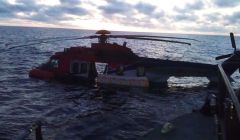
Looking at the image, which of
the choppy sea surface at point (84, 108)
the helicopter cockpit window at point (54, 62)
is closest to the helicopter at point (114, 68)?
the helicopter cockpit window at point (54, 62)

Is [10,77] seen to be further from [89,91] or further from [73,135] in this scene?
[73,135]

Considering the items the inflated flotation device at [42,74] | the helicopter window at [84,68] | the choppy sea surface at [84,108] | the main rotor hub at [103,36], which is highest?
the main rotor hub at [103,36]

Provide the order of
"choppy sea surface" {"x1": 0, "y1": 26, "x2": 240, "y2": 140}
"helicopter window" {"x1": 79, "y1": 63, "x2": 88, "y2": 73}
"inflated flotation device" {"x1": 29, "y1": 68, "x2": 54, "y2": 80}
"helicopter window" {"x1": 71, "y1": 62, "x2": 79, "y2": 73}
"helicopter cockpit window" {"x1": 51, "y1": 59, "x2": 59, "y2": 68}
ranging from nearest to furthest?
"choppy sea surface" {"x1": 0, "y1": 26, "x2": 240, "y2": 140} → "helicopter window" {"x1": 79, "y1": 63, "x2": 88, "y2": 73} → "helicopter window" {"x1": 71, "y1": 62, "x2": 79, "y2": 73} → "inflated flotation device" {"x1": 29, "y1": 68, "x2": 54, "y2": 80} → "helicopter cockpit window" {"x1": 51, "y1": 59, "x2": 59, "y2": 68}

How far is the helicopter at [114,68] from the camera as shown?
33.5 metres

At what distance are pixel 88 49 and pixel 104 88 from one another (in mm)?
4861

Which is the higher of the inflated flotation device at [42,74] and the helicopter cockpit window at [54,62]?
the helicopter cockpit window at [54,62]

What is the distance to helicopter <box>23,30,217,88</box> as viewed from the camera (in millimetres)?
33469

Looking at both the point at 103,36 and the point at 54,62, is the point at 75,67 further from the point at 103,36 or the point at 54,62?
the point at 103,36

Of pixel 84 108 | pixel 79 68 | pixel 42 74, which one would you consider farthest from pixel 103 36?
pixel 84 108

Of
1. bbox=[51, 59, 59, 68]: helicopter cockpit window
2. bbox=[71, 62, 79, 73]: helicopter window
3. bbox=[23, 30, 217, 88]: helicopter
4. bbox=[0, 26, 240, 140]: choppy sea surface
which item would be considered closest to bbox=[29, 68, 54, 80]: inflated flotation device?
bbox=[23, 30, 217, 88]: helicopter

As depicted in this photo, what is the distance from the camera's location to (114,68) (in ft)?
115

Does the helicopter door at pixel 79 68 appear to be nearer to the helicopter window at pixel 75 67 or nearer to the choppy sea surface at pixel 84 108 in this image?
the helicopter window at pixel 75 67

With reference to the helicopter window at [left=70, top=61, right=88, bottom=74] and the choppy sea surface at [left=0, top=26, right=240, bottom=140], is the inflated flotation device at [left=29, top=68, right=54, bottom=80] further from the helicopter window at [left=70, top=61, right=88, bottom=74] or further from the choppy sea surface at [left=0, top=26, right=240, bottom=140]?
the helicopter window at [left=70, top=61, right=88, bottom=74]

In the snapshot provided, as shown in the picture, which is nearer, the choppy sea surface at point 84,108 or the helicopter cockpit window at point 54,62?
the choppy sea surface at point 84,108
